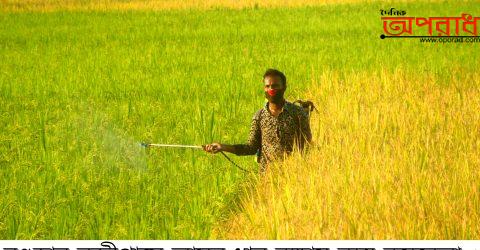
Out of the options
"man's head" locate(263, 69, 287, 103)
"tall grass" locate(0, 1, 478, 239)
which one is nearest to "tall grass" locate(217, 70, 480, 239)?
"tall grass" locate(0, 1, 478, 239)

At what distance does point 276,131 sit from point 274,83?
348 millimetres

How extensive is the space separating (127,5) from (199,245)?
2160cm

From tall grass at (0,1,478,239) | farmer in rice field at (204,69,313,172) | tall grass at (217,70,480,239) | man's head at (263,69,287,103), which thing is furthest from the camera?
farmer in rice field at (204,69,313,172)

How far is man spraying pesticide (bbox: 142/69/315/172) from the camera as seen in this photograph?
4.09 meters

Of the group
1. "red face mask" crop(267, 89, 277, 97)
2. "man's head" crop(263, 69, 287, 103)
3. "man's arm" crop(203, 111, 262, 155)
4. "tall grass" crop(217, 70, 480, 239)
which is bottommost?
"tall grass" crop(217, 70, 480, 239)

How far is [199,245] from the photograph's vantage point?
3012 mm

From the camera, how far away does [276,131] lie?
4.13 m

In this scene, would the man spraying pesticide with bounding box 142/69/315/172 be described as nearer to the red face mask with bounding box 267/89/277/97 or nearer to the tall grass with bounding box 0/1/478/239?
the red face mask with bounding box 267/89/277/97

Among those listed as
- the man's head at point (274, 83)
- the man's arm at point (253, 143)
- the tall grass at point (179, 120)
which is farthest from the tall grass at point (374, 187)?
the man's head at point (274, 83)

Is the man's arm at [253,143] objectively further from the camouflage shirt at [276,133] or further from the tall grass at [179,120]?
the tall grass at [179,120]

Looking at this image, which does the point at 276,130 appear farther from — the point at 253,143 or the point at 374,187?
the point at 374,187

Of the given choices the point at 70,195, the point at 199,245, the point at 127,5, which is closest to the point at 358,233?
the point at 199,245

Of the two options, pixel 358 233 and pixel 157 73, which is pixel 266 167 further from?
pixel 157 73

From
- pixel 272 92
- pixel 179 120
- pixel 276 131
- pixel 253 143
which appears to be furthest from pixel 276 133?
pixel 179 120
